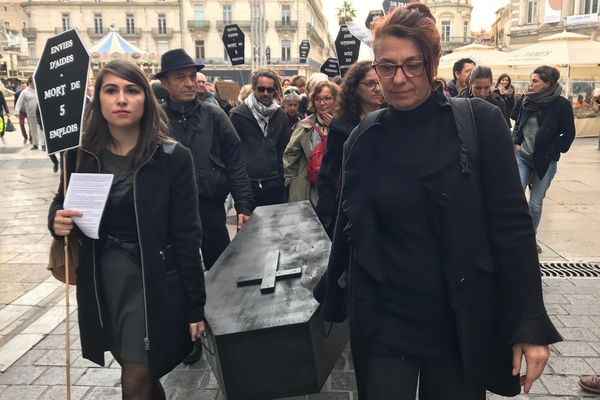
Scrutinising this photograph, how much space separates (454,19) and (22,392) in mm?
84183

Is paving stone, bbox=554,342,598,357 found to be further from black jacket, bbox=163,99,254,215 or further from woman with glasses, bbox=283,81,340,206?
black jacket, bbox=163,99,254,215

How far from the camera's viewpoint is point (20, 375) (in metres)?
3.69

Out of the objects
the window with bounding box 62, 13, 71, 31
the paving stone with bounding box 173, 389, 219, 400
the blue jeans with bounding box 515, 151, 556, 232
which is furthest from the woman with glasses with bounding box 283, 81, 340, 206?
the window with bounding box 62, 13, 71, 31

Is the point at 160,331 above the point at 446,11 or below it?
below

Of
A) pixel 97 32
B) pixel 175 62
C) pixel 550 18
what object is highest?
pixel 97 32

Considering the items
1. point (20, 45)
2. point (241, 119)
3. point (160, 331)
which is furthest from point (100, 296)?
point (20, 45)

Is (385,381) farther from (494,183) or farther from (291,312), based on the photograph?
(494,183)

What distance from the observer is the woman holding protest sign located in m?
2.41

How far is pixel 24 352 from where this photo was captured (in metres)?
4.01

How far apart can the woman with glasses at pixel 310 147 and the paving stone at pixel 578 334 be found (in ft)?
7.26

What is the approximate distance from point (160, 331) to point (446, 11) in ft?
278

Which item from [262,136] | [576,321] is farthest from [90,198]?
[576,321]

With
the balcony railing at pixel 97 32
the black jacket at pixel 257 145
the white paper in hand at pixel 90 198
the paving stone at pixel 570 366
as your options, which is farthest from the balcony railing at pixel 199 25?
the white paper in hand at pixel 90 198

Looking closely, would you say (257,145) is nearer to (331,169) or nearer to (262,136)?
(262,136)
